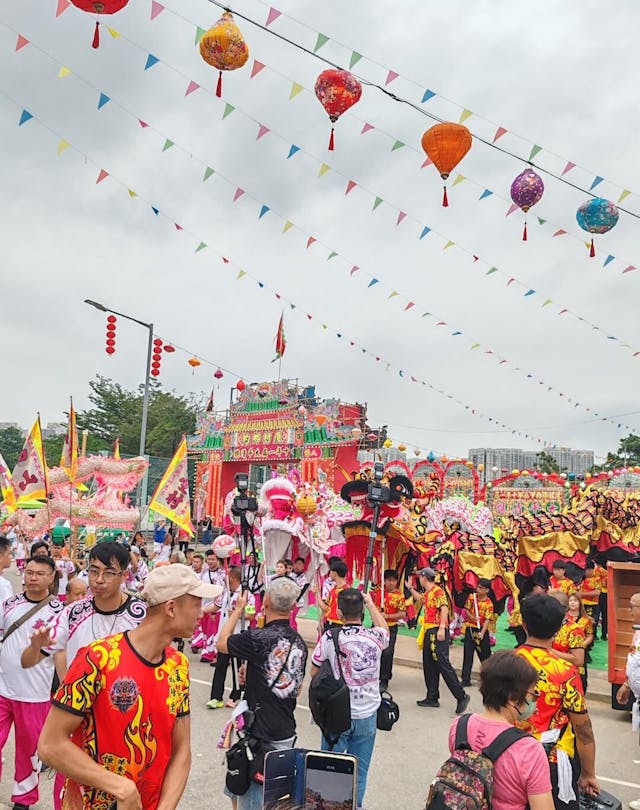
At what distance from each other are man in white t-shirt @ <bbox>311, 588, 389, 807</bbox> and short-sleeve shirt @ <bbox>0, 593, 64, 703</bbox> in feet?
5.55

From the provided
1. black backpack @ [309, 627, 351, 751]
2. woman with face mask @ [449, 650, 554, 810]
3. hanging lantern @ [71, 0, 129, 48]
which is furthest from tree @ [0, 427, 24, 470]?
woman with face mask @ [449, 650, 554, 810]

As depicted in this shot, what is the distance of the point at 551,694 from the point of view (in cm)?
320

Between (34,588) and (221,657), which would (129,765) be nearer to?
(34,588)

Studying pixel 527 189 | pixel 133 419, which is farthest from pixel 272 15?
pixel 133 419

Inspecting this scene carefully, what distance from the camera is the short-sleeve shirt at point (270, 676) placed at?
3.58 m

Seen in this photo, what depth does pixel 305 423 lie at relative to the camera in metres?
27.8

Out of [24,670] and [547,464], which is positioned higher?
[547,464]

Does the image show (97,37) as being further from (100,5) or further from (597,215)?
(597,215)

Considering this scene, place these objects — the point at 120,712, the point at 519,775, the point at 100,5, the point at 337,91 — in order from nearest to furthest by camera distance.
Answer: the point at 120,712 → the point at 519,775 → the point at 100,5 → the point at 337,91

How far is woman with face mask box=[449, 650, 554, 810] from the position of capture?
2416 millimetres

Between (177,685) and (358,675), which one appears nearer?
(177,685)

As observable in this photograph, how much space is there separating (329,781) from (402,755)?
3078 mm

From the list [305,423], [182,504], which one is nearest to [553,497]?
[305,423]

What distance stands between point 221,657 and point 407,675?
3375 millimetres
